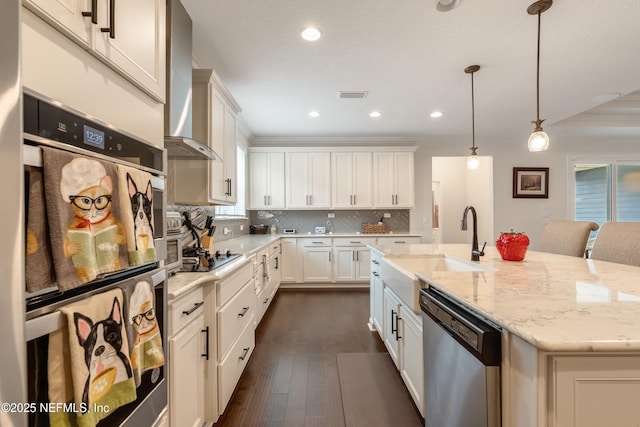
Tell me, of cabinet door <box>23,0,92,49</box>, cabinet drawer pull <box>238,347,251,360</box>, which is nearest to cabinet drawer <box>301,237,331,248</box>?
cabinet drawer pull <box>238,347,251,360</box>

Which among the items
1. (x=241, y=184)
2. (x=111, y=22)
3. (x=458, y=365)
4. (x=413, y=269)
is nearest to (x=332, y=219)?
(x=241, y=184)

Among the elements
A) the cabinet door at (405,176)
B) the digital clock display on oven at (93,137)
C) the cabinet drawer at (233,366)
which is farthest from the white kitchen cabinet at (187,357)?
the cabinet door at (405,176)

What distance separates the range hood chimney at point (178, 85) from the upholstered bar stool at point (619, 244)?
2979mm

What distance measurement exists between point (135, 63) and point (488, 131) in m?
5.27

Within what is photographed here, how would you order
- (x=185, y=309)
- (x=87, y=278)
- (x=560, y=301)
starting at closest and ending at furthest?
(x=87, y=278) → (x=560, y=301) → (x=185, y=309)

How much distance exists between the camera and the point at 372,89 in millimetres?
3107

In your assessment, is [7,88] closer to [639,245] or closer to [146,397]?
[146,397]

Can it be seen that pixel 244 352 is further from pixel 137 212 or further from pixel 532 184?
pixel 532 184

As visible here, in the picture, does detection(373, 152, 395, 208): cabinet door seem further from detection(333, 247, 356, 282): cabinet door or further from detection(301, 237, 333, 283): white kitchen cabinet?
detection(301, 237, 333, 283): white kitchen cabinet

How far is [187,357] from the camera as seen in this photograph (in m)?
1.34

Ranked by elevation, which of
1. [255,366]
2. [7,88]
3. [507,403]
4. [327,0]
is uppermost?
[327,0]

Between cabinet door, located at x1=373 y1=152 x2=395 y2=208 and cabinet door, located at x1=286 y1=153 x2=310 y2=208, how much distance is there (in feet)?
3.90

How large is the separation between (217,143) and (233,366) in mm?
1673

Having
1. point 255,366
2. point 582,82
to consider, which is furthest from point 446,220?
point 255,366
